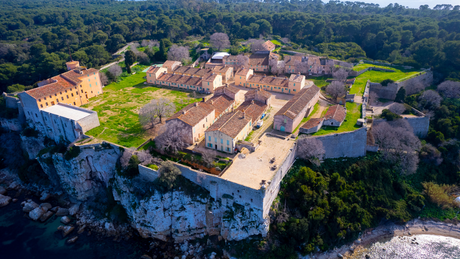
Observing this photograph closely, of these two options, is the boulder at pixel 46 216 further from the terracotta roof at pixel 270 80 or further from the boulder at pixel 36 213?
the terracotta roof at pixel 270 80

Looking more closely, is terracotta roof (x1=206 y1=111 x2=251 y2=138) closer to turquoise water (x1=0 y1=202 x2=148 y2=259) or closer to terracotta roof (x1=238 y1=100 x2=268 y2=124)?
terracotta roof (x1=238 y1=100 x2=268 y2=124)

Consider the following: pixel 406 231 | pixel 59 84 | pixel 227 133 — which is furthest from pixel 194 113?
pixel 406 231

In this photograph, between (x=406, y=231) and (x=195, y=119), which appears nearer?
(x=406, y=231)

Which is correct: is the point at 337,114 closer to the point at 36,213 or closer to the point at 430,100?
the point at 430,100

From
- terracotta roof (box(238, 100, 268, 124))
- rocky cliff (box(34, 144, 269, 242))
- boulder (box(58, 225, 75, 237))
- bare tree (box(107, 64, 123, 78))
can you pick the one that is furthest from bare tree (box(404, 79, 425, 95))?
boulder (box(58, 225, 75, 237))

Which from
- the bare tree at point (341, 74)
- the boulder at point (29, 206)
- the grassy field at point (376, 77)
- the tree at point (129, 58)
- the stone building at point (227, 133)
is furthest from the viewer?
A: the tree at point (129, 58)

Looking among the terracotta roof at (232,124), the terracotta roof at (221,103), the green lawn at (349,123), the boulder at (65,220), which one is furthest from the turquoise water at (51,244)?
the green lawn at (349,123)
